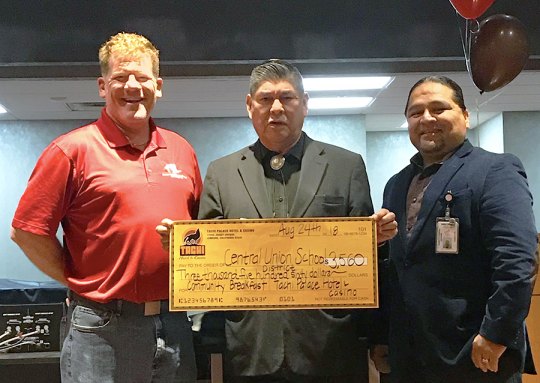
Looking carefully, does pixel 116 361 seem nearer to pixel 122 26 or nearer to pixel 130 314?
pixel 130 314

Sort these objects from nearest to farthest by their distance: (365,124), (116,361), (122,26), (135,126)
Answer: (116,361), (135,126), (122,26), (365,124)

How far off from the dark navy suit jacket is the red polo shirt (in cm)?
75

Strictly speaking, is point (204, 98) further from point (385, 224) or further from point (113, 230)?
point (385, 224)

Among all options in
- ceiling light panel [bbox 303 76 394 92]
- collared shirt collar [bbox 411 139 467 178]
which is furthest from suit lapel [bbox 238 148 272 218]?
ceiling light panel [bbox 303 76 394 92]

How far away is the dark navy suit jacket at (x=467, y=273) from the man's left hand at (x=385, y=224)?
0.17 meters

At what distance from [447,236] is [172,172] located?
863mm

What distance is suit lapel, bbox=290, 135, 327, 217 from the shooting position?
1796 millimetres

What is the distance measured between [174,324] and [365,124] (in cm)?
521

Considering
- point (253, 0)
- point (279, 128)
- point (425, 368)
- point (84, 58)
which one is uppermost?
point (253, 0)

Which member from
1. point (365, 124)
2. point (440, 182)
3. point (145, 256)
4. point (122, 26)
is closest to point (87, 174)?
point (145, 256)

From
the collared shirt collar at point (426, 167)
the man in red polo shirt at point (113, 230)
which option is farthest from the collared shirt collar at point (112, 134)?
the collared shirt collar at point (426, 167)

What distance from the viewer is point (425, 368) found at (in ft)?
6.06

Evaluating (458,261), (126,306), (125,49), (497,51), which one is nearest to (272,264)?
(126,306)

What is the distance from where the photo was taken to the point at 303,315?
1782 mm
